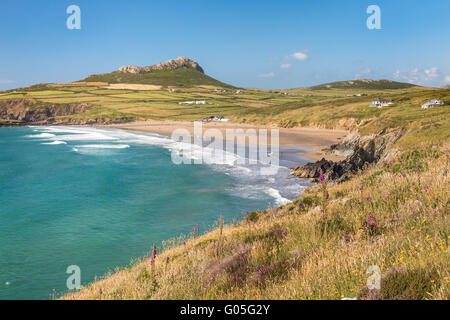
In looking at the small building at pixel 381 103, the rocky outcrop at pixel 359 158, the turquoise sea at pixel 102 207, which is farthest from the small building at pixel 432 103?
the turquoise sea at pixel 102 207

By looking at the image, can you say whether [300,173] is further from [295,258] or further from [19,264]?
[295,258]

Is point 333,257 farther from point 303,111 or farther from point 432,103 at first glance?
point 303,111

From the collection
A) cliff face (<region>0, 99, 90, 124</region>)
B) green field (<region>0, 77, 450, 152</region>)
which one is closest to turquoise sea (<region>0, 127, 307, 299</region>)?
green field (<region>0, 77, 450, 152</region>)

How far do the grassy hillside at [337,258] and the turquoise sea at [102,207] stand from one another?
8.15 metres

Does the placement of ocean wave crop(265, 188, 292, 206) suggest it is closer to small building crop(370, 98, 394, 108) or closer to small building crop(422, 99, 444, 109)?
small building crop(422, 99, 444, 109)

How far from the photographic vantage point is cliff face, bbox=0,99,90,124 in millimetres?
120125

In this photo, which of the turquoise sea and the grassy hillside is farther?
the turquoise sea

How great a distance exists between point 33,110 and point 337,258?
138552 millimetres

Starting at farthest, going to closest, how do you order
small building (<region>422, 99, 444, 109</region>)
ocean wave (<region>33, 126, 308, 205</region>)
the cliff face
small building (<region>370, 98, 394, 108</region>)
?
the cliff face, small building (<region>370, 98, 394, 108</region>), small building (<region>422, 99, 444, 109</region>), ocean wave (<region>33, 126, 308, 205</region>)

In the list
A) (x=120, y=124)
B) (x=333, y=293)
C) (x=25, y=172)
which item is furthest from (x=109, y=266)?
(x=120, y=124)

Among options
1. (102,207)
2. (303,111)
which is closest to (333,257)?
(102,207)

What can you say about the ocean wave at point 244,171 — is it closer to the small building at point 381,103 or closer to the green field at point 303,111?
the green field at point 303,111

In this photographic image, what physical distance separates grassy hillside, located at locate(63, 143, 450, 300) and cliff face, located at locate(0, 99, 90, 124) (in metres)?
126
